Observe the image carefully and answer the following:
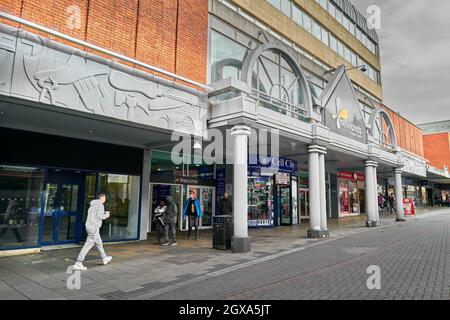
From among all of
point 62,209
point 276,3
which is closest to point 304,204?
point 276,3

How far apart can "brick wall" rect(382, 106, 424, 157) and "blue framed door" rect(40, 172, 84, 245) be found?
31421mm

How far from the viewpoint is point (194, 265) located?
7625mm

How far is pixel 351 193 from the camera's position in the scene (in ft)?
93.4

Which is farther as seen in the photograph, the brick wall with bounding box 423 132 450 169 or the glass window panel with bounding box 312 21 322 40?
the brick wall with bounding box 423 132 450 169

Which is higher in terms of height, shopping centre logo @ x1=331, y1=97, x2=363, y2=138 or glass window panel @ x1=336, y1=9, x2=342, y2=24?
glass window panel @ x1=336, y1=9, x2=342, y2=24

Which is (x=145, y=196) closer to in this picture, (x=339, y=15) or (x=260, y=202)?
(x=260, y=202)

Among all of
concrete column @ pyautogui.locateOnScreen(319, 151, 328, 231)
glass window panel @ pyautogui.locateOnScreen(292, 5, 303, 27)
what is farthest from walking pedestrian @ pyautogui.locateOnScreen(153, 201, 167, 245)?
glass window panel @ pyautogui.locateOnScreen(292, 5, 303, 27)

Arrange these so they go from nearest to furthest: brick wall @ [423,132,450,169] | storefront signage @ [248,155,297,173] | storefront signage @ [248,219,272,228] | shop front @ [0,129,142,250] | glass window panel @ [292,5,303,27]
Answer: shop front @ [0,129,142,250] < storefront signage @ [248,155,297,173] < storefront signage @ [248,219,272,228] < glass window panel @ [292,5,303,27] < brick wall @ [423,132,450,169]

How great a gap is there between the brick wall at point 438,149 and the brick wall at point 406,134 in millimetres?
18037

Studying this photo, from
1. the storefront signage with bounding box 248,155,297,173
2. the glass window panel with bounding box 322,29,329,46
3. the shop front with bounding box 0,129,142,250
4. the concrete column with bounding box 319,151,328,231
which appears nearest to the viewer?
the shop front with bounding box 0,129,142,250

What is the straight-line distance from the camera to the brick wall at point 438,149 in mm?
56156

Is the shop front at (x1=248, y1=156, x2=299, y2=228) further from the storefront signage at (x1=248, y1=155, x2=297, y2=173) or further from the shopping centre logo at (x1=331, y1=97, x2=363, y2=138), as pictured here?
the shopping centre logo at (x1=331, y1=97, x2=363, y2=138)

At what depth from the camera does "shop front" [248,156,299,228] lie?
55.5ft
